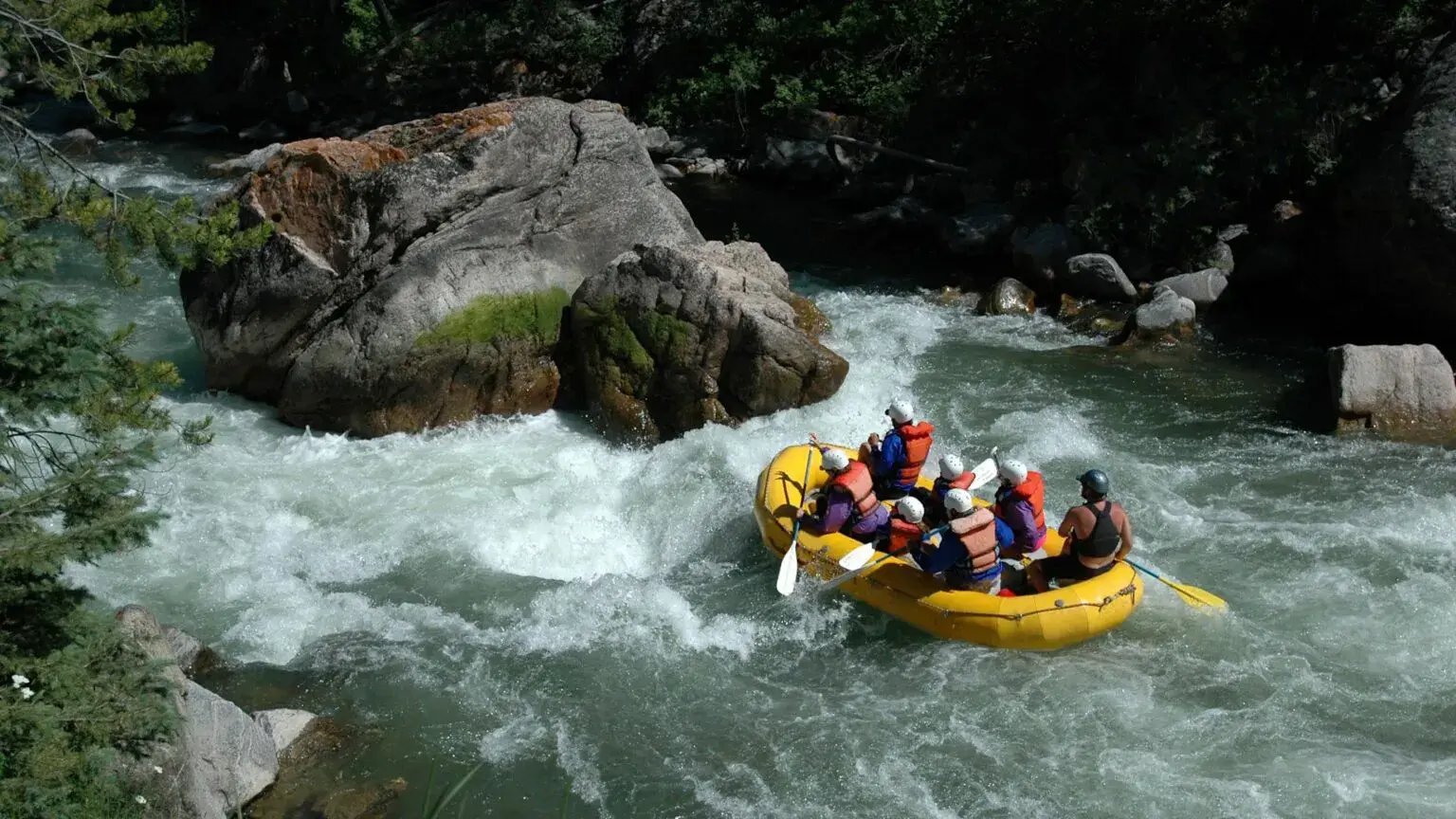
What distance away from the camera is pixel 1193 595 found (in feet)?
27.0

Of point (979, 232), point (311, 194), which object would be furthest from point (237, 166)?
point (979, 232)

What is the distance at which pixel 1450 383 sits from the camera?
10789 millimetres

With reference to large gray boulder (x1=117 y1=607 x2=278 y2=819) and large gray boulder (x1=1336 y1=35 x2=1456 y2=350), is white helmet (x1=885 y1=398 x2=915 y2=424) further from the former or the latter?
large gray boulder (x1=1336 y1=35 x2=1456 y2=350)

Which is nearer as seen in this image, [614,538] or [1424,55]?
[614,538]

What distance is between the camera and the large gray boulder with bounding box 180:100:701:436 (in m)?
10.7

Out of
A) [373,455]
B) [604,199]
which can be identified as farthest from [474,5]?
[373,455]

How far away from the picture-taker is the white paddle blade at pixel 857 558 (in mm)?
8117

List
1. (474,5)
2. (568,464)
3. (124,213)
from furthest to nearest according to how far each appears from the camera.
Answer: (474,5) → (568,464) → (124,213)

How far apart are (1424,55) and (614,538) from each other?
1111 cm

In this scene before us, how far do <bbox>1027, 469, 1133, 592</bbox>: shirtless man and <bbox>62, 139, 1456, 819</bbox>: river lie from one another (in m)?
0.52

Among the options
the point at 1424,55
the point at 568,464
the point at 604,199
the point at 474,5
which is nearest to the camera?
the point at 568,464

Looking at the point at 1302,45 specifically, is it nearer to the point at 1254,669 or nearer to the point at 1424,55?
the point at 1424,55

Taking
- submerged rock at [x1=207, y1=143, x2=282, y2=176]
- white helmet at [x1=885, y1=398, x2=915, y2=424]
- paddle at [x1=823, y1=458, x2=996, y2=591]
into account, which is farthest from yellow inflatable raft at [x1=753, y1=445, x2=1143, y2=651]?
submerged rock at [x1=207, y1=143, x2=282, y2=176]

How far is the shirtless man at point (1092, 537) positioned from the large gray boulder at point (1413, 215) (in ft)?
20.2
